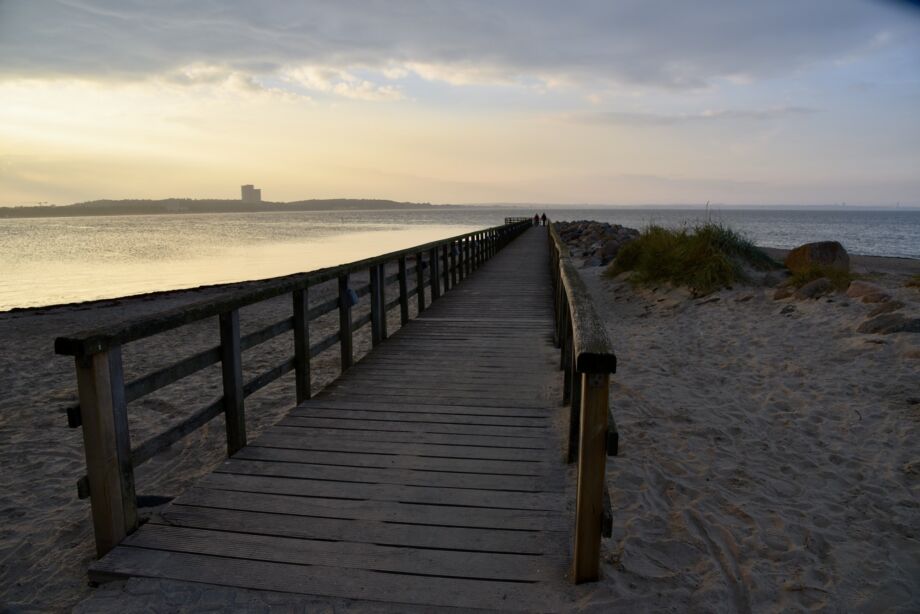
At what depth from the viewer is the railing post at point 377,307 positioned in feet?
21.7

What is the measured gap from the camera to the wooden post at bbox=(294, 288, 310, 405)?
179 inches

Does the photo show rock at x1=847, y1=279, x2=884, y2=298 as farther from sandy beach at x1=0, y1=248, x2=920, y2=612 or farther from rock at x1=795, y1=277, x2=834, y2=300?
rock at x1=795, y1=277, x2=834, y2=300

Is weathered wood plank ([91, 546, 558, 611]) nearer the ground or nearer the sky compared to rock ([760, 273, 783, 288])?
nearer the ground

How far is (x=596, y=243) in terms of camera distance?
26.8 metres

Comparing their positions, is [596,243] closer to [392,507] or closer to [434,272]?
[434,272]

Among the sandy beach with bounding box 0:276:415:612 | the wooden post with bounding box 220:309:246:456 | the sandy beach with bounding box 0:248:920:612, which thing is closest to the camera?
the sandy beach with bounding box 0:248:920:612

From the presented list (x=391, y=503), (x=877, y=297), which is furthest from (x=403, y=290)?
(x=877, y=297)

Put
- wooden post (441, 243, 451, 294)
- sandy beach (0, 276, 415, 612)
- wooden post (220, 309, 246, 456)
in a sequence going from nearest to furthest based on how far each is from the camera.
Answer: sandy beach (0, 276, 415, 612), wooden post (220, 309, 246, 456), wooden post (441, 243, 451, 294)

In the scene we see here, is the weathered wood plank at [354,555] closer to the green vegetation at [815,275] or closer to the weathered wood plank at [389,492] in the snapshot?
the weathered wood plank at [389,492]

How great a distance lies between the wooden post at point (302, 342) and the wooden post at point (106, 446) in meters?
1.85

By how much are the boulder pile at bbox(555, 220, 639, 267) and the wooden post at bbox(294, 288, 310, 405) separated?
593 inches

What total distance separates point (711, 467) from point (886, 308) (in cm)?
490

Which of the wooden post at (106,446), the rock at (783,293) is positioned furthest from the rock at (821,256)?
the wooden post at (106,446)

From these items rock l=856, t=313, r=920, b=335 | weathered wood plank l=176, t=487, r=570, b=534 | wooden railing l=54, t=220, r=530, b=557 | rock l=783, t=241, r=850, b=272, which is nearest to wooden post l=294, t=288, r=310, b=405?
wooden railing l=54, t=220, r=530, b=557
